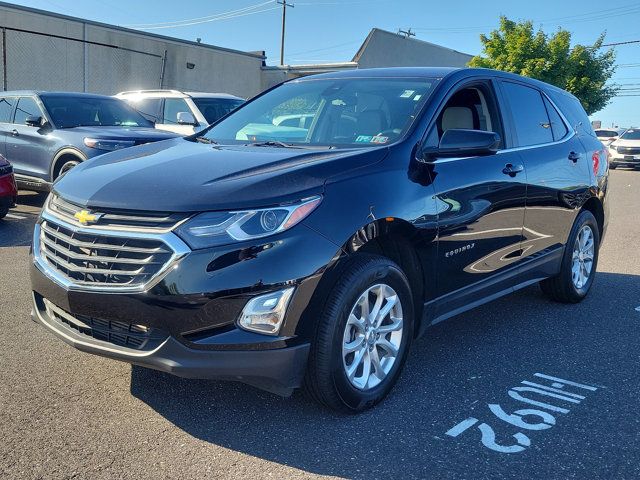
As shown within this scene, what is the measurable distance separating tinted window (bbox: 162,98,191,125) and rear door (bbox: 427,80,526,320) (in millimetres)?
8456

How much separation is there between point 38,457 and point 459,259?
97.5 inches

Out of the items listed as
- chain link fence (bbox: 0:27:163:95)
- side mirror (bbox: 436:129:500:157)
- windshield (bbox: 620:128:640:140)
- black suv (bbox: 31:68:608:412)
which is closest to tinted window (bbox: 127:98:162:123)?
chain link fence (bbox: 0:27:163:95)

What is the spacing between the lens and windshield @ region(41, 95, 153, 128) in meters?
9.96

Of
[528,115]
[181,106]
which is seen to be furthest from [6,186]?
[528,115]

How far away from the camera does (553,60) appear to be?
3262 centimetres

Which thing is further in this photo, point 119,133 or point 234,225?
point 119,133

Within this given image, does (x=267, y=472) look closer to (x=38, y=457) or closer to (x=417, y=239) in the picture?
(x=38, y=457)

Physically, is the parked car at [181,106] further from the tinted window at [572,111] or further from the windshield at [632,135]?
the windshield at [632,135]

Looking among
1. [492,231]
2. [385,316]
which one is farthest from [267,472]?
[492,231]

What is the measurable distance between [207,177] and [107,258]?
601 mm

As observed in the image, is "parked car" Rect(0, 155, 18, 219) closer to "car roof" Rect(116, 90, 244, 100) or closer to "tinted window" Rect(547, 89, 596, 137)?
"car roof" Rect(116, 90, 244, 100)

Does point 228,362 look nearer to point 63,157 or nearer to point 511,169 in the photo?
point 511,169

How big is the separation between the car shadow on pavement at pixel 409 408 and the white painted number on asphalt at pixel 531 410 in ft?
0.19

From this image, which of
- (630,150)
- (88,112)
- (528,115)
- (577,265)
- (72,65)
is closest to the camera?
(528,115)
